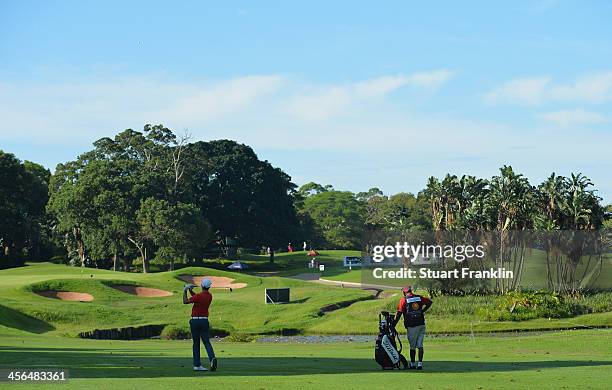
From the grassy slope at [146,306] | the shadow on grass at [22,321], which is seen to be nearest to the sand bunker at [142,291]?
the grassy slope at [146,306]

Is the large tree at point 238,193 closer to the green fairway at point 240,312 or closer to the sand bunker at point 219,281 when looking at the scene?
the sand bunker at point 219,281

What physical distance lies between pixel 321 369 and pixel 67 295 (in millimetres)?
46794

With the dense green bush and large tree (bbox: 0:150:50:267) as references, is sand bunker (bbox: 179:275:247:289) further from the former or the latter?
large tree (bbox: 0:150:50:267)

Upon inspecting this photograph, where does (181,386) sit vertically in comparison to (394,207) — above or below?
below

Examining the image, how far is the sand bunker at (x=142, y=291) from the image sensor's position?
68.9 meters

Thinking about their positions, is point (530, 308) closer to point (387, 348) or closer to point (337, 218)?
point (387, 348)

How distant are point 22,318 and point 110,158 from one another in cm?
7343

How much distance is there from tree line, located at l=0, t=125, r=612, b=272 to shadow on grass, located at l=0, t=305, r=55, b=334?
108 ft

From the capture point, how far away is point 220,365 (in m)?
22.0

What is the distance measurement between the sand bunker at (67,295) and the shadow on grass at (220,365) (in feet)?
124

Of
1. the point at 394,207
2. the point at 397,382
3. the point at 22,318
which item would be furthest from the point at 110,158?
the point at 397,382

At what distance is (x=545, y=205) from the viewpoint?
67.1m

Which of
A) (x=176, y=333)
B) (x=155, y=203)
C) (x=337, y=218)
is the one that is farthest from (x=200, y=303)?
(x=337, y=218)

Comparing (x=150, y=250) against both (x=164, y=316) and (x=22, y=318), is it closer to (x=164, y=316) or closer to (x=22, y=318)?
(x=164, y=316)
